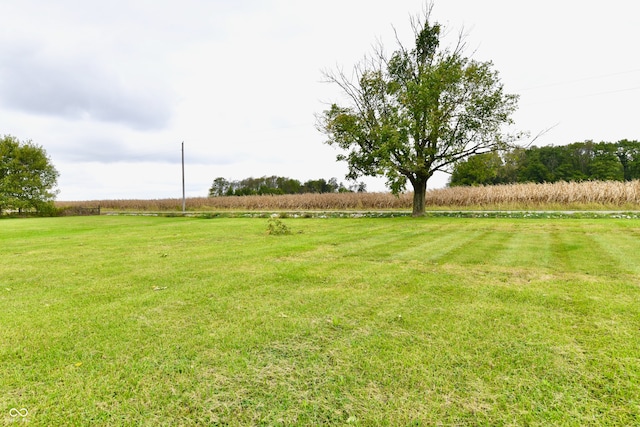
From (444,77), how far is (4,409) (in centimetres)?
1744

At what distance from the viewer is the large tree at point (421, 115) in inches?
583

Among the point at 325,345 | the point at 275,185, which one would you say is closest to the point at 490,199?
the point at 325,345

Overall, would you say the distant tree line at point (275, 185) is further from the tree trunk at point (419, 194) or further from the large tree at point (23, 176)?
the tree trunk at point (419, 194)

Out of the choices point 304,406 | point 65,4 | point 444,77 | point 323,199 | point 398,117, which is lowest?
point 304,406

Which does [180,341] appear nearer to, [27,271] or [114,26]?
[27,271]

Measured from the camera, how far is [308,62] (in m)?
20.8

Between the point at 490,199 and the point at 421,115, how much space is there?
9623 millimetres

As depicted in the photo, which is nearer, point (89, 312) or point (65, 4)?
point (89, 312)

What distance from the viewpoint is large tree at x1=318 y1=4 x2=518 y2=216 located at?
1482cm

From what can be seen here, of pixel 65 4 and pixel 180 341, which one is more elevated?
pixel 65 4

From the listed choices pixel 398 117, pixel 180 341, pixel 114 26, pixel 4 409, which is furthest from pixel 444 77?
pixel 4 409

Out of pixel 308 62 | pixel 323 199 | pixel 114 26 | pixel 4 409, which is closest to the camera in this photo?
pixel 4 409
